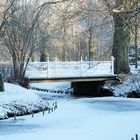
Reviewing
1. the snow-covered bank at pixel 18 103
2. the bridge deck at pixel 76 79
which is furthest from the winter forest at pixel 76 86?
the bridge deck at pixel 76 79

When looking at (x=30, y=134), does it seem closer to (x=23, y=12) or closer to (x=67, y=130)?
(x=67, y=130)

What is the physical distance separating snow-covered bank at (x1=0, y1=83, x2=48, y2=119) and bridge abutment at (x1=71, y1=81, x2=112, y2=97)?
1038cm

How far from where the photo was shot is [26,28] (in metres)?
37.1

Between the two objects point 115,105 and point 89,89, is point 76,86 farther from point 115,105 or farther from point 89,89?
point 115,105

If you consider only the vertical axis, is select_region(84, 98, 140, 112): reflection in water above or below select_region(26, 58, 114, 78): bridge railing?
below

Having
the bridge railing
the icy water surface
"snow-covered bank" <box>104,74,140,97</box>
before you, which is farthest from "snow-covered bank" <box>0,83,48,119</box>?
"snow-covered bank" <box>104,74,140,97</box>

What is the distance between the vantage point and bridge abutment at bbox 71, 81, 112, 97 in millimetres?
35997

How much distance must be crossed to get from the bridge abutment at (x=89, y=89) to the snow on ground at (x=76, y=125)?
31.4 feet

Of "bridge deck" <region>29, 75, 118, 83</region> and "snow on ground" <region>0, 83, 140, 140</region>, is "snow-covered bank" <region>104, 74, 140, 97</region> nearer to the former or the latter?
"bridge deck" <region>29, 75, 118, 83</region>

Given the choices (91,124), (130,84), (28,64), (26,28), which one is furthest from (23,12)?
(91,124)

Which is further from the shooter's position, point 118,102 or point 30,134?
Answer: point 118,102

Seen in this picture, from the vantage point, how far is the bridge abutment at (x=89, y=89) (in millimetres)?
35997

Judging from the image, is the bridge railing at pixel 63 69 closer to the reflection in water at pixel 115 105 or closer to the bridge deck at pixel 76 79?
the bridge deck at pixel 76 79

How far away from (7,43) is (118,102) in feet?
35.6
